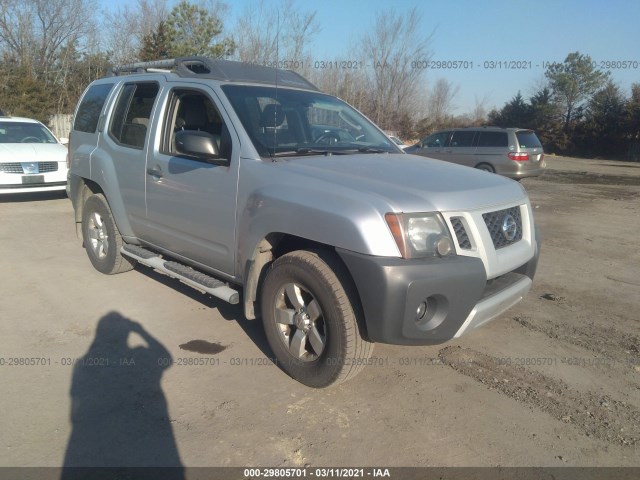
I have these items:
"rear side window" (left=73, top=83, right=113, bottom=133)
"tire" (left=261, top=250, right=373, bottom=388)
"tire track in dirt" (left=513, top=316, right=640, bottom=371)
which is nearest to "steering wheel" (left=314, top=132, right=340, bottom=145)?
"tire" (left=261, top=250, right=373, bottom=388)

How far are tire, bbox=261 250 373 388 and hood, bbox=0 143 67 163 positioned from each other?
8359 millimetres

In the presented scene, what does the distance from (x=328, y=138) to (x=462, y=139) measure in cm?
1254

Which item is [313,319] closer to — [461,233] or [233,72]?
[461,233]

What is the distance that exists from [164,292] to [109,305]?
566mm

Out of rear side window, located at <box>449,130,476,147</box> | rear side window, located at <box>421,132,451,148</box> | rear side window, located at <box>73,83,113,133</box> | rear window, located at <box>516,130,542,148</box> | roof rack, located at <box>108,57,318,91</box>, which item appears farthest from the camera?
rear side window, located at <box>421,132,451,148</box>

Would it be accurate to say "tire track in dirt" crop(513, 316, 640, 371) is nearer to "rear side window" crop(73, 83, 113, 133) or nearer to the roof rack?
the roof rack

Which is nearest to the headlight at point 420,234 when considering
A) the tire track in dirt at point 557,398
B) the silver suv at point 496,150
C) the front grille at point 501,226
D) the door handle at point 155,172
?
the front grille at point 501,226

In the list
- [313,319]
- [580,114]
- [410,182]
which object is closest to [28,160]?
[313,319]

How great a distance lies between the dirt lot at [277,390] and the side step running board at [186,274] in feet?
1.47

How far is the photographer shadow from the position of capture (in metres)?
2.79

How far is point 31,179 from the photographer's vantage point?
9867 millimetres

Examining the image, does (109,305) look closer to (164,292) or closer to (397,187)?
(164,292)

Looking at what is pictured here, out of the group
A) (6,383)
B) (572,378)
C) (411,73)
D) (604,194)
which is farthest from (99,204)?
(411,73)

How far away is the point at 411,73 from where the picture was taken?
25.3 m
